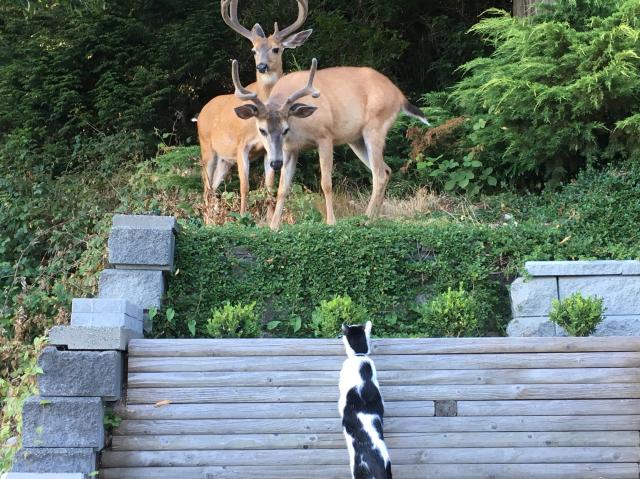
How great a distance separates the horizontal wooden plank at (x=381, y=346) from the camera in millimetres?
5859

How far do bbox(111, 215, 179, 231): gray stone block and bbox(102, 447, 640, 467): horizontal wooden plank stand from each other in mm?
1816

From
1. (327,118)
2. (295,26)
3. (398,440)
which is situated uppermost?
(295,26)

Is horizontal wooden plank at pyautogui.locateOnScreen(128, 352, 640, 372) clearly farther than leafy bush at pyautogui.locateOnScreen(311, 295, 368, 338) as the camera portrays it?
No

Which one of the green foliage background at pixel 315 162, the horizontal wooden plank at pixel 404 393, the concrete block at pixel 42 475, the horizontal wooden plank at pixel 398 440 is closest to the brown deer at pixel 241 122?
the green foliage background at pixel 315 162

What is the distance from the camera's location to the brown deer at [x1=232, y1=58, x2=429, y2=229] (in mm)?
8344

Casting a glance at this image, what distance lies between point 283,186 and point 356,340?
3306 mm

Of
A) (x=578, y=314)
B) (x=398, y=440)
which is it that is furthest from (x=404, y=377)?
(x=578, y=314)

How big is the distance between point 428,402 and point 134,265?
2491 mm

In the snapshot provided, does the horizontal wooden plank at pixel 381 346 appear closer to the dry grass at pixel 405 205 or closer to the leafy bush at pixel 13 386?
the leafy bush at pixel 13 386

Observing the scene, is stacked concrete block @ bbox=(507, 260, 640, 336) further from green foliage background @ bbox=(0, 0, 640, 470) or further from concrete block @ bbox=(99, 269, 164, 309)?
concrete block @ bbox=(99, 269, 164, 309)

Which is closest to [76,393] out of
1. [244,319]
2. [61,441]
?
[61,441]

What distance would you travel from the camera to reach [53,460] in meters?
5.38

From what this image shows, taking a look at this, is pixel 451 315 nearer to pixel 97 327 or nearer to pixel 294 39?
pixel 97 327

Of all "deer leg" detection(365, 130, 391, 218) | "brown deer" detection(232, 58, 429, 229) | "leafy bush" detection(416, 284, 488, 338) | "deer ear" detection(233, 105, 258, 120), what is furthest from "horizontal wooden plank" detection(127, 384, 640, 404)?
"deer leg" detection(365, 130, 391, 218)
